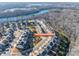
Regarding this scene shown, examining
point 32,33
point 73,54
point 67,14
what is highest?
point 67,14

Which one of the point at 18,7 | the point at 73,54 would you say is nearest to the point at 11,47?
the point at 18,7

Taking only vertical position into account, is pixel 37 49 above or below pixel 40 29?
below

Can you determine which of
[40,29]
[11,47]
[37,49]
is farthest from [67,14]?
[11,47]

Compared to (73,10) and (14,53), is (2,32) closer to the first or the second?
(14,53)

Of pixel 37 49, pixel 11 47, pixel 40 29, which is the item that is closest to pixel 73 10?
pixel 40 29

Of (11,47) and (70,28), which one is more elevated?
(70,28)

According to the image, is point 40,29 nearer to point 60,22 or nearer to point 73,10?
point 60,22

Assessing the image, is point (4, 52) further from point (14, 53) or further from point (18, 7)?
point (18, 7)
